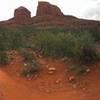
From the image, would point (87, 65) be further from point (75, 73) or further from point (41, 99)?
point (41, 99)

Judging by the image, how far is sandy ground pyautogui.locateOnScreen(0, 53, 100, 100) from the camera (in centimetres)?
1315

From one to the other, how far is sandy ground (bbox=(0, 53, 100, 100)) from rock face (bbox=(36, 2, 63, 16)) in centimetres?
6416

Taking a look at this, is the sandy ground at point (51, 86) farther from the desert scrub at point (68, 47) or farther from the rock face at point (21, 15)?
the rock face at point (21, 15)

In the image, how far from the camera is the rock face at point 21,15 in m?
74.7

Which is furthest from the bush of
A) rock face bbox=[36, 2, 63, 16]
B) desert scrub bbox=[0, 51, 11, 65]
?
rock face bbox=[36, 2, 63, 16]

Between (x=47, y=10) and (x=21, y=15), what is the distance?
8.17 m

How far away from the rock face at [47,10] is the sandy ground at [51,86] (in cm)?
6416

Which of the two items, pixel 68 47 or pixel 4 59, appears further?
pixel 4 59

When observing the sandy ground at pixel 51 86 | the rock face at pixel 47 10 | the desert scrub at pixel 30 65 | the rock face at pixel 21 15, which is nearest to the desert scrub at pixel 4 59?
the desert scrub at pixel 30 65

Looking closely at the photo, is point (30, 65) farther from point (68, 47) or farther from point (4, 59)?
point (4, 59)

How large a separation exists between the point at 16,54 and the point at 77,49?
19.1ft

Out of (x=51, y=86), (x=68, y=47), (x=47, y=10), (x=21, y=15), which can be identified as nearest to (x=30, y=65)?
(x=68, y=47)

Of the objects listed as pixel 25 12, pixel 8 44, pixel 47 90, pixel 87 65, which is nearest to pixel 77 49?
pixel 87 65

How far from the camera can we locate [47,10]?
272 feet
